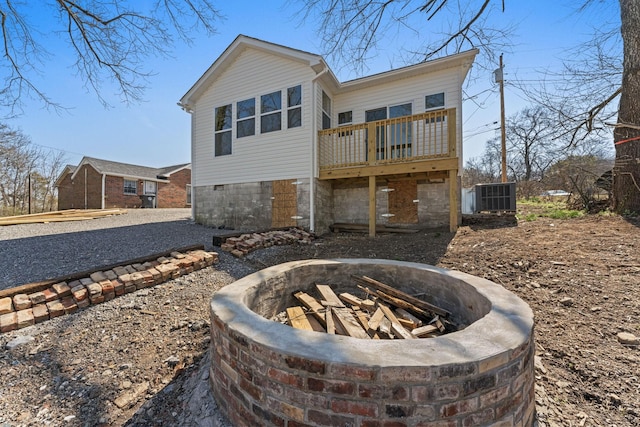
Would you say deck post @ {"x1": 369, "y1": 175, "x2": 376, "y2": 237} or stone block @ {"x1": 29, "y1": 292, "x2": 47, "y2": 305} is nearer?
stone block @ {"x1": 29, "y1": 292, "x2": 47, "y2": 305}

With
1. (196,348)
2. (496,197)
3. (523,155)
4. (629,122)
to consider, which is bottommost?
(196,348)

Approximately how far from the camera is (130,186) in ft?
66.4

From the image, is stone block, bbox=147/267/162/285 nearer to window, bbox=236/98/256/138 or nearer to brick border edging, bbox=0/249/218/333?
brick border edging, bbox=0/249/218/333

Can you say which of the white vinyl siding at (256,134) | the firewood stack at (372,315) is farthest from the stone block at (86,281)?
the white vinyl siding at (256,134)

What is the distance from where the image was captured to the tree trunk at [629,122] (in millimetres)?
5695

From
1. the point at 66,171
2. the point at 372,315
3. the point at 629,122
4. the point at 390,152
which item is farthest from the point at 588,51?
the point at 66,171

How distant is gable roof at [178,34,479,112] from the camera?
7.35 meters

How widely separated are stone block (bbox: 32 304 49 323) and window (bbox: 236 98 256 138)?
22.4 ft

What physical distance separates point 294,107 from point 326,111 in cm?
110

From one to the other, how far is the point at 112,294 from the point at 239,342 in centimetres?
268

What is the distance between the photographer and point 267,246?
5.77 m

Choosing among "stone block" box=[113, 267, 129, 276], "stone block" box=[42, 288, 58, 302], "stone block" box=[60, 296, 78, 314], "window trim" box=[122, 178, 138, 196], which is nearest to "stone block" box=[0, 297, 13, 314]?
"stone block" box=[42, 288, 58, 302]

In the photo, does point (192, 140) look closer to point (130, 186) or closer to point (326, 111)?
point (326, 111)

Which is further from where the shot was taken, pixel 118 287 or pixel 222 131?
pixel 222 131
